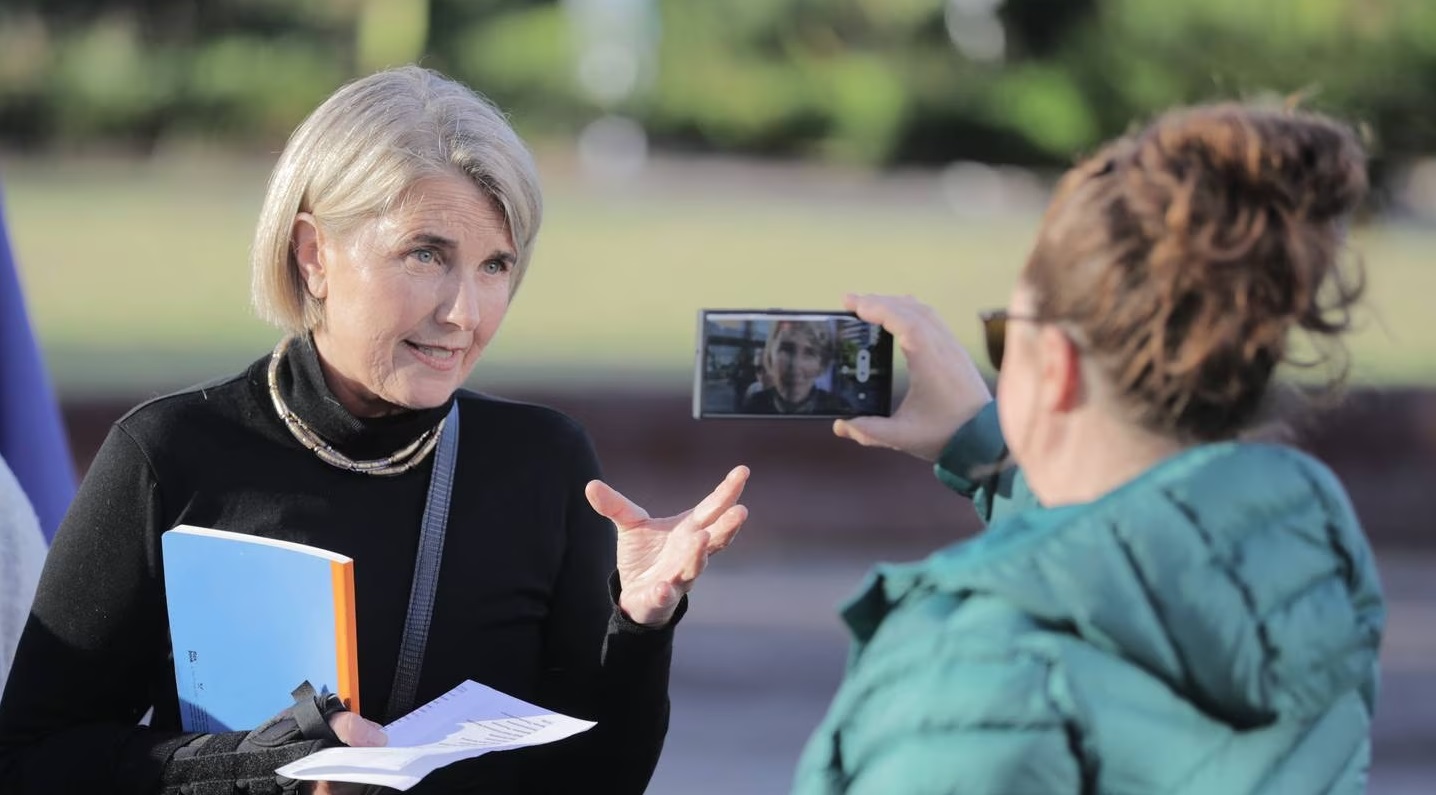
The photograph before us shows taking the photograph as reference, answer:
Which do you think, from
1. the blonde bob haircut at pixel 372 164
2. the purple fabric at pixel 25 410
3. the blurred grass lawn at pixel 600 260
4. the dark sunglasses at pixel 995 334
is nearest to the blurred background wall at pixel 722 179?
the blurred grass lawn at pixel 600 260

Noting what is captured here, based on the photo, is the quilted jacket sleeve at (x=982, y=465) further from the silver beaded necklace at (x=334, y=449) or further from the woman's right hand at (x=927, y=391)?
the silver beaded necklace at (x=334, y=449)

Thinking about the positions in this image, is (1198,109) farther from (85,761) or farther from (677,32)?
(677,32)

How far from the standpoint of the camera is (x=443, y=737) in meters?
2.00

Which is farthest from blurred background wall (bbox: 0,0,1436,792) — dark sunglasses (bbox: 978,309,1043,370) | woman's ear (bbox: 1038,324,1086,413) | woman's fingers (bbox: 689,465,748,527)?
woman's ear (bbox: 1038,324,1086,413)

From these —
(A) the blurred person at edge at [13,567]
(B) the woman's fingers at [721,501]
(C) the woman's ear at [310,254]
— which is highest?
(C) the woman's ear at [310,254]

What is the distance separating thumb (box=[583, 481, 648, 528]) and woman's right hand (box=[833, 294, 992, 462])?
28 centimetres

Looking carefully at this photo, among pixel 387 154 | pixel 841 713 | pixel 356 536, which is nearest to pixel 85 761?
pixel 356 536

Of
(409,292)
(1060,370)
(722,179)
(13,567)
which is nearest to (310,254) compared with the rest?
(409,292)

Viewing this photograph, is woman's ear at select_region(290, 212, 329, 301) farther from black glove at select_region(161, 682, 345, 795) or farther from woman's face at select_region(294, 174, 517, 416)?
black glove at select_region(161, 682, 345, 795)

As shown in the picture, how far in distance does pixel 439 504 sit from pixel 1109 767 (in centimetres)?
108

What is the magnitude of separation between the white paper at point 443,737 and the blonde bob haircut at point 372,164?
0.55 meters

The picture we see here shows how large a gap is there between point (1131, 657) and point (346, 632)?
0.90 m

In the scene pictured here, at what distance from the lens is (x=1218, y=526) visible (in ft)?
4.79

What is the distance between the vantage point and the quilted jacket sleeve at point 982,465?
2094 mm
